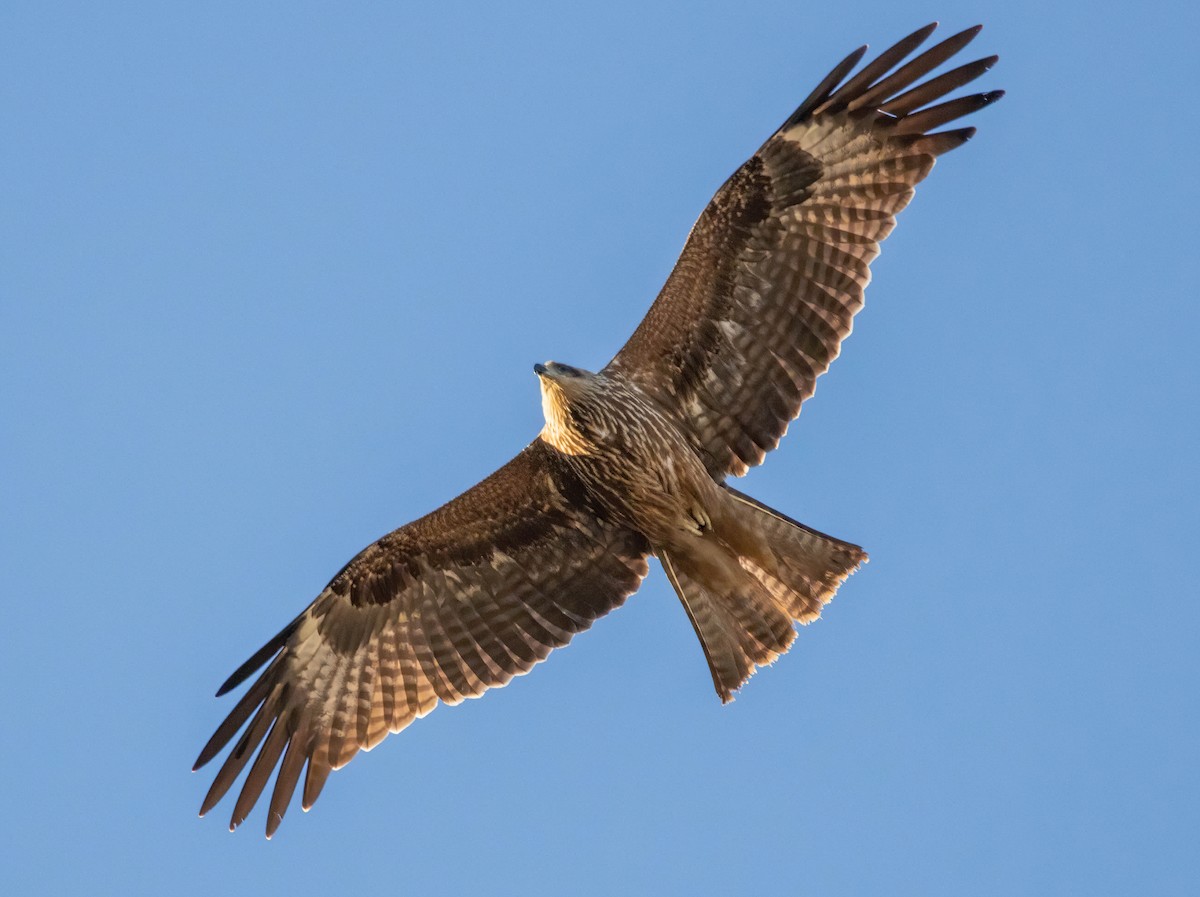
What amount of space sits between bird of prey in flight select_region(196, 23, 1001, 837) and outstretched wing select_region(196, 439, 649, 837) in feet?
0.05

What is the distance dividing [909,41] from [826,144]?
0.92m

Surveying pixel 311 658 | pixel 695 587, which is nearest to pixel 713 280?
pixel 695 587

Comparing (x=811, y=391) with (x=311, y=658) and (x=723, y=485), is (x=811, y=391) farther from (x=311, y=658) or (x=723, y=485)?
(x=311, y=658)

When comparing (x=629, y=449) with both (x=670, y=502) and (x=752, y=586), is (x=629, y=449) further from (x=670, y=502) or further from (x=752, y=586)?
(x=752, y=586)

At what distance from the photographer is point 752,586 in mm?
11891

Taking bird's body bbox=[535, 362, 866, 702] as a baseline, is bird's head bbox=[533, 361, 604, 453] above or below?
above

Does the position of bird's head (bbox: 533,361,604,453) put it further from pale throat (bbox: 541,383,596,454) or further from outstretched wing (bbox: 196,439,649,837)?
outstretched wing (bbox: 196,439,649,837)

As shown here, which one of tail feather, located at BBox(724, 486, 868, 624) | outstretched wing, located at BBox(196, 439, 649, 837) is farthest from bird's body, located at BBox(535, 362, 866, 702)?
outstretched wing, located at BBox(196, 439, 649, 837)

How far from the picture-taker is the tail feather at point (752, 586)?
11688 millimetres

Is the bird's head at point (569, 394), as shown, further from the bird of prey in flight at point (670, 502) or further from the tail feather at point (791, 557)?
the tail feather at point (791, 557)

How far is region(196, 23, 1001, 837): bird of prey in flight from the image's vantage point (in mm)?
11719

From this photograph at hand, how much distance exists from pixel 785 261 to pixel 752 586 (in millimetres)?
2261

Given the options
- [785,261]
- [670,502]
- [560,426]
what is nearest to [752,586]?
[670,502]

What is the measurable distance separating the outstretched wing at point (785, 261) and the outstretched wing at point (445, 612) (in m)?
1.09
